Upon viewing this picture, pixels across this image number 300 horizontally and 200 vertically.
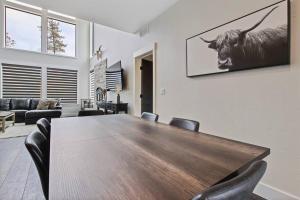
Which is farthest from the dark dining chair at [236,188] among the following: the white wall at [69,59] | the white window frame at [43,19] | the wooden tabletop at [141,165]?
the white window frame at [43,19]

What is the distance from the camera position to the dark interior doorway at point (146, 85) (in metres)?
4.27

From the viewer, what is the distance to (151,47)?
3496mm

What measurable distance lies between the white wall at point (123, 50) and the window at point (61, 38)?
2.34 m

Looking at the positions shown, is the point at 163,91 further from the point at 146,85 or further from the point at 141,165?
the point at 141,165

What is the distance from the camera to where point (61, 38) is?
7609mm

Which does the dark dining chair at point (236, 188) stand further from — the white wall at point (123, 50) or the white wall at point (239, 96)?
the white wall at point (123, 50)

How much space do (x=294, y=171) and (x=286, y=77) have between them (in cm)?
84

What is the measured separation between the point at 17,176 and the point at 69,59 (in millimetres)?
6557

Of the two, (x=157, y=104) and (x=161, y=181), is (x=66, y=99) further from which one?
(x=161, y=181)

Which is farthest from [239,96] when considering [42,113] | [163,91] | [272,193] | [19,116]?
[19,116]

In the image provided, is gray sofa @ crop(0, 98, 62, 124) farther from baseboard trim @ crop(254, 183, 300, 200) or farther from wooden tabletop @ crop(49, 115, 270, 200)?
baseboard trim @ crop(254, 183, 300, 200)

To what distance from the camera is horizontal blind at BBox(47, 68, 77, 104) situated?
7.32 meters

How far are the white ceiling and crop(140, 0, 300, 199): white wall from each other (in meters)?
0.30

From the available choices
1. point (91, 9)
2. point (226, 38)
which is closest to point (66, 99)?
point (91, 9)
